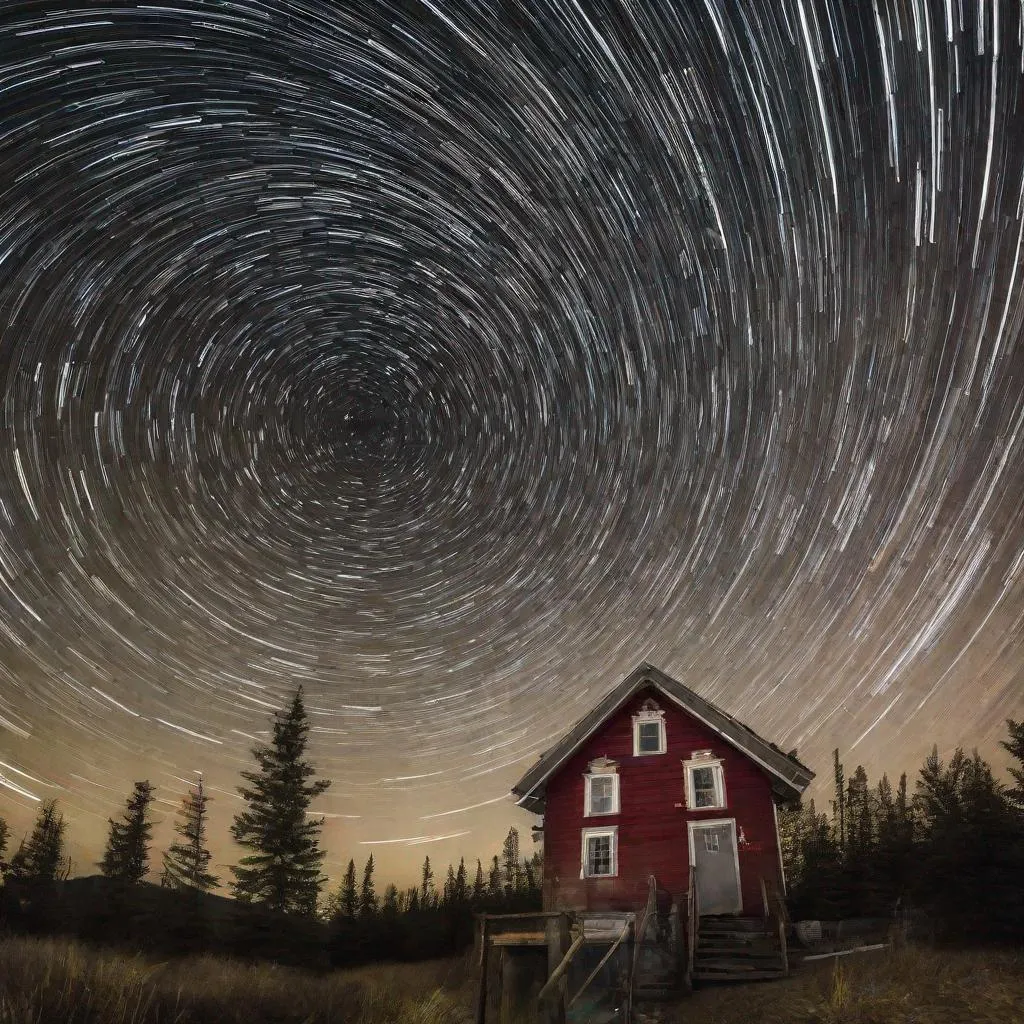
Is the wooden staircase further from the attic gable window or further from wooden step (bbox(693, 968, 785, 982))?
the attic gable window

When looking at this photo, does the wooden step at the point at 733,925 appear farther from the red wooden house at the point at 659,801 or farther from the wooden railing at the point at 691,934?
the red wooden house at the point at 659,801

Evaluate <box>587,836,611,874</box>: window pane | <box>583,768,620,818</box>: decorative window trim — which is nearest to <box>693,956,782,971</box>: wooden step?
<box>587,836,611,874</box>: window pane

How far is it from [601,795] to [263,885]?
707 inches

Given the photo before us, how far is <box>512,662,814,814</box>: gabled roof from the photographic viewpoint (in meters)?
20.5

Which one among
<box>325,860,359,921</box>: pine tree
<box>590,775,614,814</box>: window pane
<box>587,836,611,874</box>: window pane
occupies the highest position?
<box>590,775,614,814</box>: window pane

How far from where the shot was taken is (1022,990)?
1225 cm

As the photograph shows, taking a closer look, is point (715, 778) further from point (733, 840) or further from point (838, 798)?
point (838, 798)

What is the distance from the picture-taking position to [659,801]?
21.6 m

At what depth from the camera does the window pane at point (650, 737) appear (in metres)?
22.5

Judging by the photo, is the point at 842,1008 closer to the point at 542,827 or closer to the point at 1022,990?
the point at 1022,990

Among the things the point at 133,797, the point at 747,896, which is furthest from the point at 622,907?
the point at 133,797

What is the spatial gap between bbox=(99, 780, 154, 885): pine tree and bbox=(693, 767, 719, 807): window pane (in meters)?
40.0

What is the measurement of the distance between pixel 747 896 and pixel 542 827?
6743 mm

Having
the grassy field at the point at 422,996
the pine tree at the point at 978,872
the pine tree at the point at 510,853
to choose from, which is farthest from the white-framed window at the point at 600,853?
the pine tree at the point at 510,853
